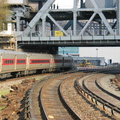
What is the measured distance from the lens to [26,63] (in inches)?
1462

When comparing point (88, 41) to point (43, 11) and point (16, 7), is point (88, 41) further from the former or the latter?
point (16, 7)

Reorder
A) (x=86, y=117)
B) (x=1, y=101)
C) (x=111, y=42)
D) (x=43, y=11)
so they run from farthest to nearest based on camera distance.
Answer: (x=43, y=11) < (x=111, y=42) < (x=1, y=101) < (x=86, y=117)

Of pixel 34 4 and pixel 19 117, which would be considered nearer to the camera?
pixel 19 117

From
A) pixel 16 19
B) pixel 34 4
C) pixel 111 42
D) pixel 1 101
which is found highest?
pixel 34 4

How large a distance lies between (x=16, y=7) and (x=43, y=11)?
6492 millimetres

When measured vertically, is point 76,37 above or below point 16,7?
below

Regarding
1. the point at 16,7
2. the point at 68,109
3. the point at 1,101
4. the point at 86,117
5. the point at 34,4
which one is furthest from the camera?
the point at 34,4

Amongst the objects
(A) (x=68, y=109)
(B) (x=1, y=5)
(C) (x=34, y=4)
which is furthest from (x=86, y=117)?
(C) (x=34, y=4)

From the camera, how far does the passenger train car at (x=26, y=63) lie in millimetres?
30312

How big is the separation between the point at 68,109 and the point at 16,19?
39.7 metres

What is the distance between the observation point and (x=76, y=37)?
148 feet

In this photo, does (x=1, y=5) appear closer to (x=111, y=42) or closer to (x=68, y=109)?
(x=111, y=42)

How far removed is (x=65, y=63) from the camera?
56.7 metres

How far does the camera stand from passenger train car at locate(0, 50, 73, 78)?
99.5 feet
